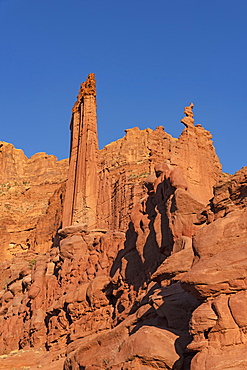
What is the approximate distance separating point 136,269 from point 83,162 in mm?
28181

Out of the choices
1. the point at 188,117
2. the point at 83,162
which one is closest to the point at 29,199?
the point at 83,162

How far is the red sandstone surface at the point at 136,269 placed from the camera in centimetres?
1563

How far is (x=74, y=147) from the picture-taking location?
191ft

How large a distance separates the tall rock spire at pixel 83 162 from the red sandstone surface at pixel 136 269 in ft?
0.39

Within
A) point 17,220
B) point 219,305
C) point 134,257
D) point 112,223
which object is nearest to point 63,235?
point 112,223

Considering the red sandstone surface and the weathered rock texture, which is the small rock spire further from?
the weathered rock texture

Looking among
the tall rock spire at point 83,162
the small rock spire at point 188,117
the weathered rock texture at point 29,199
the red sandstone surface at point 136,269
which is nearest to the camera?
the red sandstone surface at point 136,269

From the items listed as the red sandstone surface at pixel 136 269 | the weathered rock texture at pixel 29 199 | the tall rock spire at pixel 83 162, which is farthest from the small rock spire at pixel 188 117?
the weathered rock texture at pixel 29 199

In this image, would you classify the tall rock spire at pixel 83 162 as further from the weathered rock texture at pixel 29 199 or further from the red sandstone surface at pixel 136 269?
the weathered rock texture at pixel 29 199

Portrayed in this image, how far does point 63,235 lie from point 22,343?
8549 mm

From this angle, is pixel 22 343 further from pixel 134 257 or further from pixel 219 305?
pixel 219 305

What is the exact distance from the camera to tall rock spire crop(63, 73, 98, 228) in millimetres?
52875

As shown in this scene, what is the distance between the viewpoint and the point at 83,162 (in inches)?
2179

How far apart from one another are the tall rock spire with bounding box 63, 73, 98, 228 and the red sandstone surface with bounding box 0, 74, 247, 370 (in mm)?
120
